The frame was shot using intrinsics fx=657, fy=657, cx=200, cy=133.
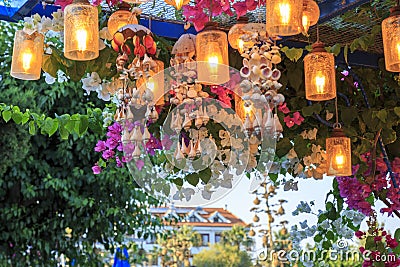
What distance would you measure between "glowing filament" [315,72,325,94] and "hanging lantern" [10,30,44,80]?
24.3 inches

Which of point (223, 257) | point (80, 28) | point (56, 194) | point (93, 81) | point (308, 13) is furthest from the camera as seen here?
point (223, 257)

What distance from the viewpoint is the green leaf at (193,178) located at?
3.93 feet

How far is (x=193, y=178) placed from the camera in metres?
1.21

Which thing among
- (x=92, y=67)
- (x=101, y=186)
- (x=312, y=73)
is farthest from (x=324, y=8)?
(x=101, y=186)

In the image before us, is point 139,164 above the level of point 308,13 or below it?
below

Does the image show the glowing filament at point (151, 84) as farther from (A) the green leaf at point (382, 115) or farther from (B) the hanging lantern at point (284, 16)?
(A) the green leaf at point (382, 115)

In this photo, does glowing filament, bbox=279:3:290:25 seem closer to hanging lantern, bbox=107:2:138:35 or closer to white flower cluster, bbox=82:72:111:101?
hanging lantern, bbox=107:2:138:35

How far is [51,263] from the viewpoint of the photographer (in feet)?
13.2

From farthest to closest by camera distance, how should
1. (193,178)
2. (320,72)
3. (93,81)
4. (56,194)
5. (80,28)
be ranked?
1. (56,194)
2. (93,81)
3. (320,72)
4. (193,178)
5. (80,28)

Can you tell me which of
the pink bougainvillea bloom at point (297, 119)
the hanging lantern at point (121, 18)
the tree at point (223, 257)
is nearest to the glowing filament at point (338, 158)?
the pink bougainvillea bloom at point (297, 119)

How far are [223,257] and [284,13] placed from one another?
5.12 m

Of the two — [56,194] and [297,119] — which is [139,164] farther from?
[56,194]

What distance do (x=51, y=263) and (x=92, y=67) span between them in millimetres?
2692

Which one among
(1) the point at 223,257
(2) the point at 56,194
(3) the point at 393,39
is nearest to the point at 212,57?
(3) the point at 393,39
